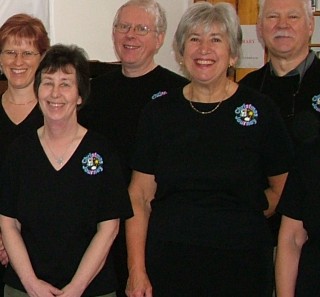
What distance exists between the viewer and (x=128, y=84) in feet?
8.27

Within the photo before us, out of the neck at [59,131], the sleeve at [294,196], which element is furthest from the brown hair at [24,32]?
the sleeve at [294,196]

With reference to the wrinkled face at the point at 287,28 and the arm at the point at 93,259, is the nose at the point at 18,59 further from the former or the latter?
the wrinkled face at the point at 287,28

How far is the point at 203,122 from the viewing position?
6.45ft

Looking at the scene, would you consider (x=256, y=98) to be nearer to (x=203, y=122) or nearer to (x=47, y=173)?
(x=203, y=122)

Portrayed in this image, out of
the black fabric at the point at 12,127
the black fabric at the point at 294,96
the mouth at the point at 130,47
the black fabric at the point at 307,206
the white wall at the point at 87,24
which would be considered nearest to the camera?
the black fabric at the point at 307,206

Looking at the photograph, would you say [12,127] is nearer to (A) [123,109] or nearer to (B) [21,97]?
(B) [21,97]

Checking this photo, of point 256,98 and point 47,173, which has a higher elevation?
point 256,98

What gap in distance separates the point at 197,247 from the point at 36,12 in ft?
7.04

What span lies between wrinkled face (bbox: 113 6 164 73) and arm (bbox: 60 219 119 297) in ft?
2.51

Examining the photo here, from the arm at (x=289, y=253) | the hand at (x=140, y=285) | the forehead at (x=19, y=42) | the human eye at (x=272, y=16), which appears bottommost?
the hand at (x=140, y=285)

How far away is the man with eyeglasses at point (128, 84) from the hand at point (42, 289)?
1.72ft

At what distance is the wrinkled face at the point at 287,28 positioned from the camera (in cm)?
235

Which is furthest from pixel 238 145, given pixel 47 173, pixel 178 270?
pixel 47 173

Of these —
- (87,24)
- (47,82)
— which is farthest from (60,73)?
(87,24)
